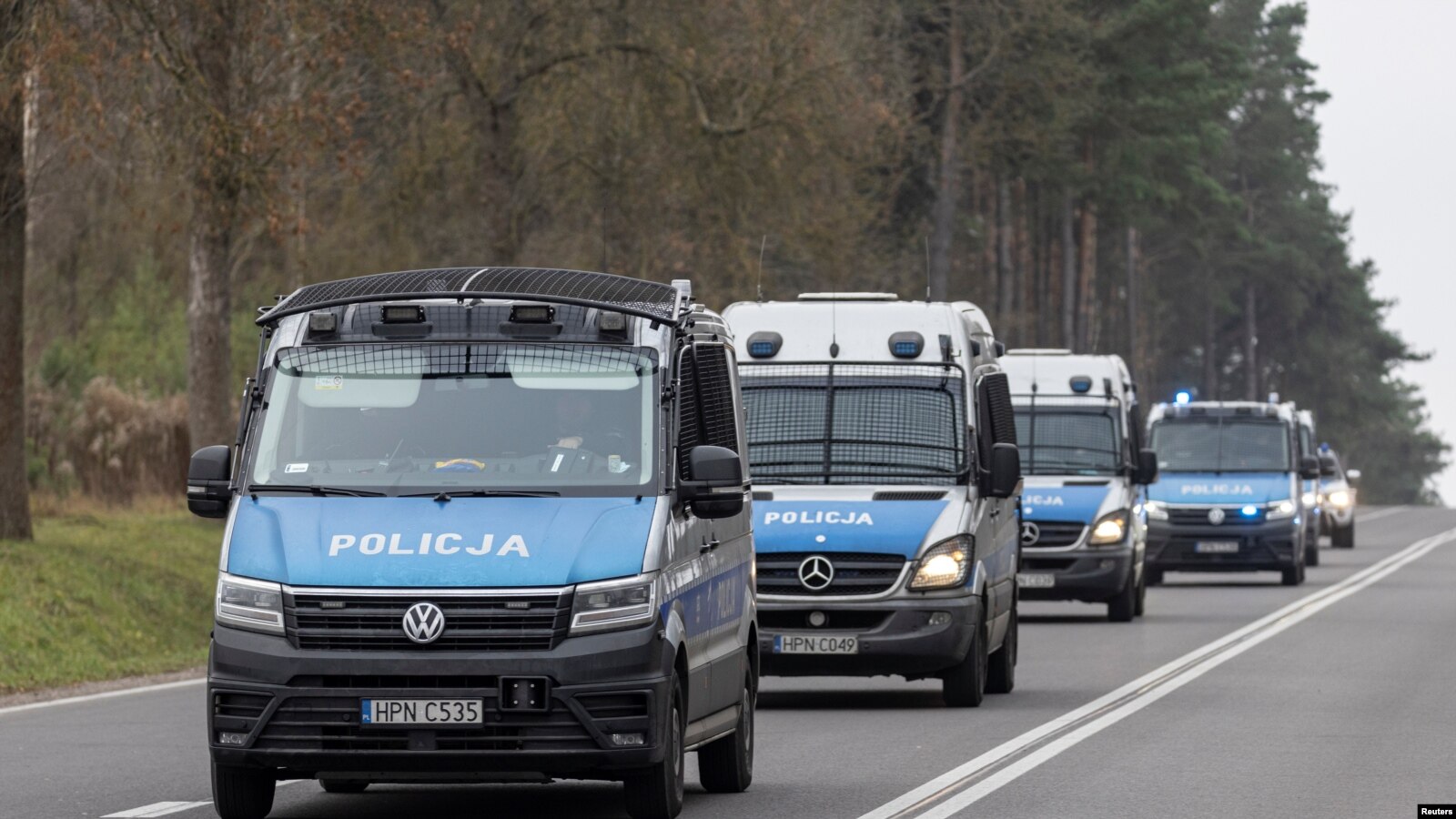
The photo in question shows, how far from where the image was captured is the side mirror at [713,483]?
10.6m

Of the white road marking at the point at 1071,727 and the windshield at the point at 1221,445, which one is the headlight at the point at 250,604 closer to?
the white road marking at the point at 1071,727

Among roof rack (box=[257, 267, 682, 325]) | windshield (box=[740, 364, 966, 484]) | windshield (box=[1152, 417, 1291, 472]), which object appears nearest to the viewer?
roof rack (box=[257, 267, 682, 325])

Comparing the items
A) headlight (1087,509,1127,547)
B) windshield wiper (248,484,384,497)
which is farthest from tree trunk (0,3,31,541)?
windshield wiper (248,484,384,497)

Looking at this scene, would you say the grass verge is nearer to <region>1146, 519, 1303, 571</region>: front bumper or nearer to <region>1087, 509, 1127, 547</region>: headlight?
<region>1087, 509, 1127, 547</region>: headlight

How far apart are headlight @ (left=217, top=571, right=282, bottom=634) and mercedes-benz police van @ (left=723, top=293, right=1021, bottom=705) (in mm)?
6846

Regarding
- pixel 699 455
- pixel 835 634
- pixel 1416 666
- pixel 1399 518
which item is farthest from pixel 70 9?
pixel 1399 518

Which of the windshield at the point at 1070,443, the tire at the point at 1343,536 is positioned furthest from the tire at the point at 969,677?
the tire at the point at 1343,536

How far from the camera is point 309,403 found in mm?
11016

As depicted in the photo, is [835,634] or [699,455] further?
[835,634]

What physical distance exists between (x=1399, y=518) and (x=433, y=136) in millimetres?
50833

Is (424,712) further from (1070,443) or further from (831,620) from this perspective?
(1070,443)

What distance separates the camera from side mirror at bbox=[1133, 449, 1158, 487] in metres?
27.1

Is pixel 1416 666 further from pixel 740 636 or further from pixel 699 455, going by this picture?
pixel 699 455

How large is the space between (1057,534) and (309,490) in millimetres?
17338
